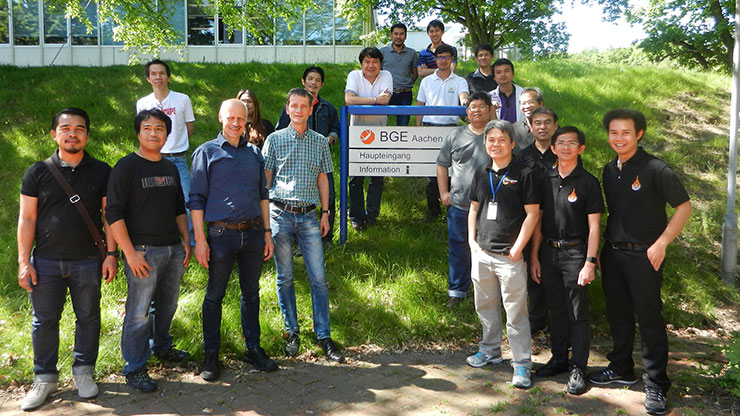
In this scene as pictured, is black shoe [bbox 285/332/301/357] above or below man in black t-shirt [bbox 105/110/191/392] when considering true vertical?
below

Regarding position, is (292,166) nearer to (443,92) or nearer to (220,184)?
(220,184)

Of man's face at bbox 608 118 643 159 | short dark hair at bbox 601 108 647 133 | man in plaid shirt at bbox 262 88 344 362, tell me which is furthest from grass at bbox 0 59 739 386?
short dark hair at bbox 601 108 647 133

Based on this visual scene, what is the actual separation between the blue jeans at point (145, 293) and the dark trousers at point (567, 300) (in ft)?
9.43

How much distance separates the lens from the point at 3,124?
34.9 feet

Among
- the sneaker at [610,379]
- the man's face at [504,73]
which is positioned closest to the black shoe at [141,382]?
the sneaker at [610,379]

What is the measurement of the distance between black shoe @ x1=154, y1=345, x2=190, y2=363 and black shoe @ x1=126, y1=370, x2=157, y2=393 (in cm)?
41

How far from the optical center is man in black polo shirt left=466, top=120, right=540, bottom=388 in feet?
14.9

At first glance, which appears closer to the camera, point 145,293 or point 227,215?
point 145,293

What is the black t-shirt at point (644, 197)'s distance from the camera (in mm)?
4168

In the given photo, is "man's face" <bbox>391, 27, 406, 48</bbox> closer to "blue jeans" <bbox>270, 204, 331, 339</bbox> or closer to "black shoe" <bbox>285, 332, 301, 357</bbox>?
"blue jeans" <bbox>270, 204, 331, 339</bbox>

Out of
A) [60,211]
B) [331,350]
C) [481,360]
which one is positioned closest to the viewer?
[60,211]

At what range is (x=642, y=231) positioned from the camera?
4250 millimetres

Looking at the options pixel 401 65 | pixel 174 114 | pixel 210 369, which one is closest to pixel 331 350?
pixel 210 369

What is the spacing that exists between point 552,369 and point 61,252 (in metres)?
3.82
